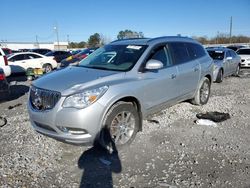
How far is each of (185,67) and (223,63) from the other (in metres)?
6.77

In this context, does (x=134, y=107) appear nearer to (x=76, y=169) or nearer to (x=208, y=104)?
(x=76, y=169)

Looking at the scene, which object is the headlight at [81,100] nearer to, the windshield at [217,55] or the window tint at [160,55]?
the window tint at [160,55]

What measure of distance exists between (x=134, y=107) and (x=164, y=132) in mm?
1048

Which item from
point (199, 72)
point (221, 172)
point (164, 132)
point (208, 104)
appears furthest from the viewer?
point (208, 104)

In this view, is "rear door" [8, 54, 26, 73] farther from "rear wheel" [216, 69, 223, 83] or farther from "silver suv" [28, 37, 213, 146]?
"silver suv" [28, 37, 213, 146]

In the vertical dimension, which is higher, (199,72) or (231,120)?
(199,72)

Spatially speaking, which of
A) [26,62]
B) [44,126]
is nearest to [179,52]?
[44,126]

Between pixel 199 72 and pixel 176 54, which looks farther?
pixel 199 72

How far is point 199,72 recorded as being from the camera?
6.82m

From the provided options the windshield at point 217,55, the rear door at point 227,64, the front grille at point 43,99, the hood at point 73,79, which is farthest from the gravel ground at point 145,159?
the windshield at point 217,55

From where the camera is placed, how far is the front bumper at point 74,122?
392 cm

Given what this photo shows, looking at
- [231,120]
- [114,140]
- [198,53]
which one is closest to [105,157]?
[114,140]

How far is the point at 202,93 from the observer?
7445 millimetres

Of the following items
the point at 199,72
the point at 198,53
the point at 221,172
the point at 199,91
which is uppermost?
the point at 198,53
